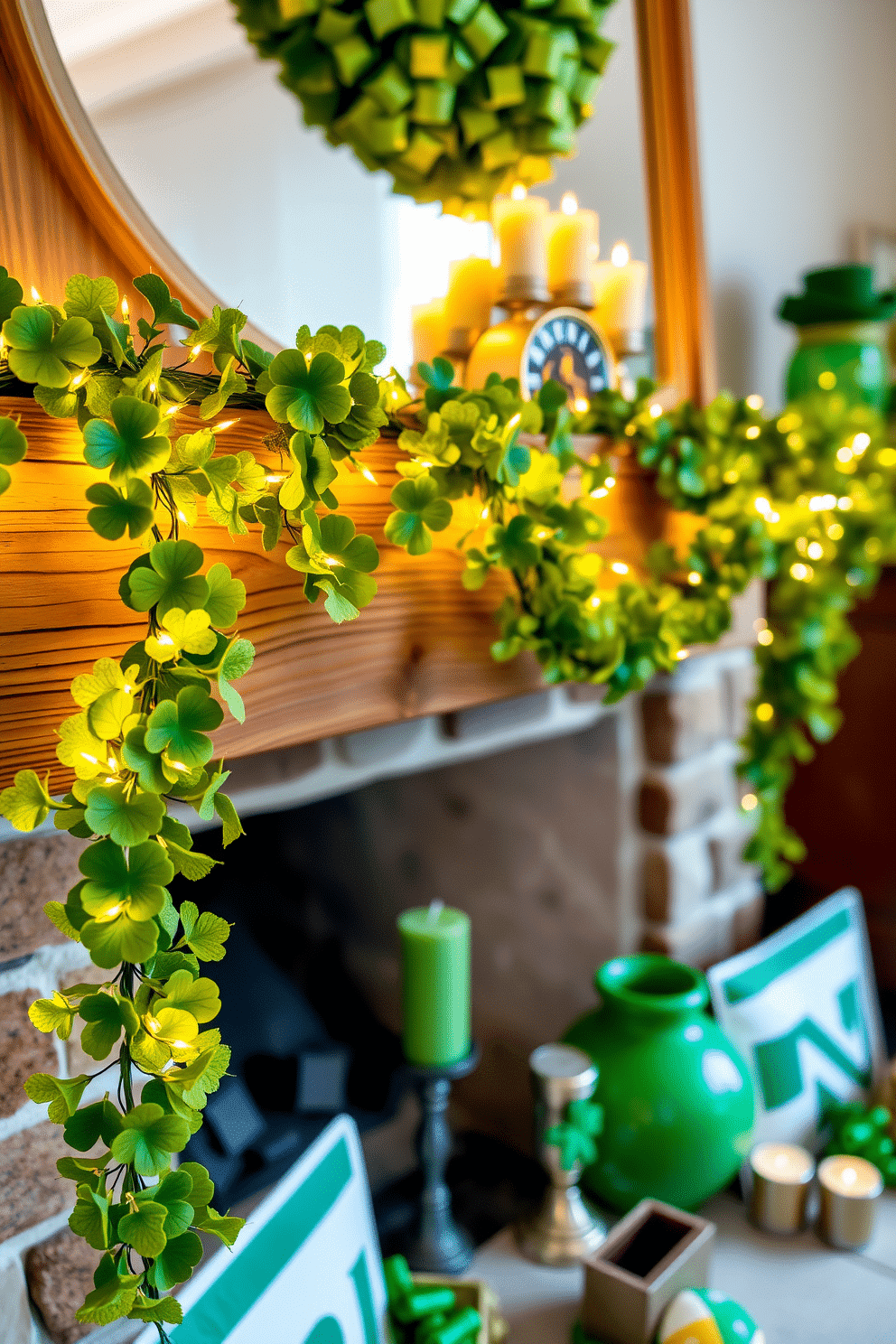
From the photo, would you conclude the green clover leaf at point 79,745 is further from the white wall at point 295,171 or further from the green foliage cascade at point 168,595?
the white wall at point 295,171

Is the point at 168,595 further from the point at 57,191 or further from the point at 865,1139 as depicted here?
the point at 865,1139

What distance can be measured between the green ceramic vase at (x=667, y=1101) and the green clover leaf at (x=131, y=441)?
74 cm

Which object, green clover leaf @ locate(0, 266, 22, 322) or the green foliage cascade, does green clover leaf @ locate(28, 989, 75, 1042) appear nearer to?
the green foliage cascade

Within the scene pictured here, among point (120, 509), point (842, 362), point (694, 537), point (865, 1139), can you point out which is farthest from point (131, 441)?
point (842, 362)

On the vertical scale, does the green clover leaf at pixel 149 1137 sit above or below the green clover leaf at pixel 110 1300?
above

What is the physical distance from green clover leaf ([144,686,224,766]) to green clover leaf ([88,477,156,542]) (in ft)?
0.25

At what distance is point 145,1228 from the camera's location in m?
0.45

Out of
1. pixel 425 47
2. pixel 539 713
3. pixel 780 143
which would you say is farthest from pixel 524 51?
pixel 780 143

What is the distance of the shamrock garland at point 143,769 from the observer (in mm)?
438

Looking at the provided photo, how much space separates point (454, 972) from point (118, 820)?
58 cm

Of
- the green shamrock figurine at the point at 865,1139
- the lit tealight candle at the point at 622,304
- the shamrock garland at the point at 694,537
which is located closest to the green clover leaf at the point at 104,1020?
the shamrock garland at the point at 694,537

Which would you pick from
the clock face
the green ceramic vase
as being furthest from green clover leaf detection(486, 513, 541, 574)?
the green ceramic vase

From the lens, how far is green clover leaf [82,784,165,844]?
0.43m

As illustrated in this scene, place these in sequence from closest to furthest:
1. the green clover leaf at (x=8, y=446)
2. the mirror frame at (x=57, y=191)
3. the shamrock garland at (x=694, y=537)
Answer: the green clover leaf at (x=8, y=446)
the mirror frame at (x=57, y=191)
the shamrock garland at (x=694, y=537)
